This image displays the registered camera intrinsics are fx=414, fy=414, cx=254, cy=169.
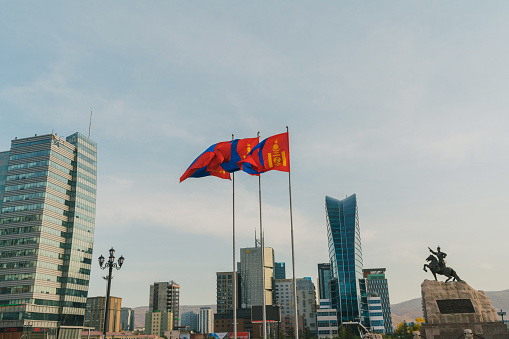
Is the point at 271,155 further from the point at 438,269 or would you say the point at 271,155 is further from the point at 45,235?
the point at 45,235

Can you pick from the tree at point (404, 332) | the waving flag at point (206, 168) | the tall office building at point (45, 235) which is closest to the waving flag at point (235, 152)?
the waving flag at point (206, 168)

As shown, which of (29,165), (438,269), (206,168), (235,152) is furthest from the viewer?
(29,165)

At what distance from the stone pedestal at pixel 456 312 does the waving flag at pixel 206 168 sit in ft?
68.4

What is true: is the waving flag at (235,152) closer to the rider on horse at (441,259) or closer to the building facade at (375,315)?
the rider on horse at (441,259)

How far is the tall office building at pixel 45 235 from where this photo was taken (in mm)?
103625

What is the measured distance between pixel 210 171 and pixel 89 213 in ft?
348

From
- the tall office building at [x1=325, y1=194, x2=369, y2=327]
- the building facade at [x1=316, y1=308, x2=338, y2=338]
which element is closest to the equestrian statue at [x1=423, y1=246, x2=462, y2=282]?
the building facade at [x1=316, y1=308, x2=338, y2=338]

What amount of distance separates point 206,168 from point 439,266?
23.2 m

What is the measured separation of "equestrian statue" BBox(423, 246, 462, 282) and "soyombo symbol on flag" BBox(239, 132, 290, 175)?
19.2 m

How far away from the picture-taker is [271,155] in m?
26.6

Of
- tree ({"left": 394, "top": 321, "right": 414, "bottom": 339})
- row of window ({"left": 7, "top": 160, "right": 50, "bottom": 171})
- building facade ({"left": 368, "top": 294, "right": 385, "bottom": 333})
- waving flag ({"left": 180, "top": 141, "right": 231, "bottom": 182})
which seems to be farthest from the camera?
building facade ({"left": 368, "top": 294, "right": 385, "bottom": 333})

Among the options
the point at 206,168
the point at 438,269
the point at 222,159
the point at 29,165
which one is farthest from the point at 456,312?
the point at 29,165

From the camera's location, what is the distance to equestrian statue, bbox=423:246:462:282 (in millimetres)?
36219

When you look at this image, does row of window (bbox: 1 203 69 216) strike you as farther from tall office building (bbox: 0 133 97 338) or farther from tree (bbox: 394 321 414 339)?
tree (bbox: 394 321 414 339)
